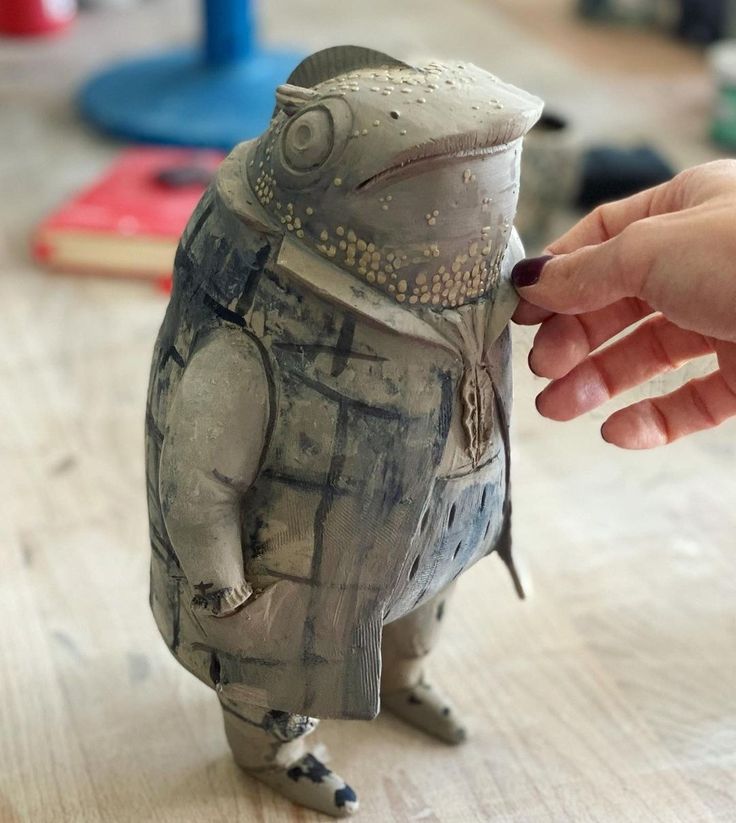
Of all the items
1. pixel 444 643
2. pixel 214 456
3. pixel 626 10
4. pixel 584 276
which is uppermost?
pixel 584 276

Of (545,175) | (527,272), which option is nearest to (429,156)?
(527,272)

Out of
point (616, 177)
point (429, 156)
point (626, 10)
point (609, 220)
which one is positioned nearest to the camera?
point (429, 156)

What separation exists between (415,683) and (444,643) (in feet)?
0.35

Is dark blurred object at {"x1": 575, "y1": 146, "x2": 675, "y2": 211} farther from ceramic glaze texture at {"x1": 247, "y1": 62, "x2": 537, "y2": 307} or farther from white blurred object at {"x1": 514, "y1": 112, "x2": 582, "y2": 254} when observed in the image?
ceramic glaze texture at {"x1": 247, "y1": 62, "x2": 537, "y2": 307}

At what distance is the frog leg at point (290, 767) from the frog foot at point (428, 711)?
92mm

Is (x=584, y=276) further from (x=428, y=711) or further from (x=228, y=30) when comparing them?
(x=228, y=30)

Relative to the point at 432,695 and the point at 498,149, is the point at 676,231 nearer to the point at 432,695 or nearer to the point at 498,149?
the point at 498,149

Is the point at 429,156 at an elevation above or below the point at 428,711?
above

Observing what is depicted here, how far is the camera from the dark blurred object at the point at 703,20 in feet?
8.77

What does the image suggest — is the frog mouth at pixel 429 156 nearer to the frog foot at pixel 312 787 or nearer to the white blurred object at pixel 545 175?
the frog foot at pixel 312 787

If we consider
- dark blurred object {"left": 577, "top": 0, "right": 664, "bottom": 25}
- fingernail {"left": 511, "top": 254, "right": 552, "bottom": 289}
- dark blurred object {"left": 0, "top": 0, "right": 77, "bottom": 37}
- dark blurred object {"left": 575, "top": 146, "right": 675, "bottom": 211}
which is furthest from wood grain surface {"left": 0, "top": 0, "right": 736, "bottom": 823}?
dark blurred object {"left": 577, "top": 0, "right": 664, "bottom": 25}

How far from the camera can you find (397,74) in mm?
662

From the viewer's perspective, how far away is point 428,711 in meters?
0.95

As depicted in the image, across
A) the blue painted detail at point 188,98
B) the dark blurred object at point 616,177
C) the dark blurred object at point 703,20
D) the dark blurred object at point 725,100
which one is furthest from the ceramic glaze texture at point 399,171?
the dark blurred object at point 703,20
